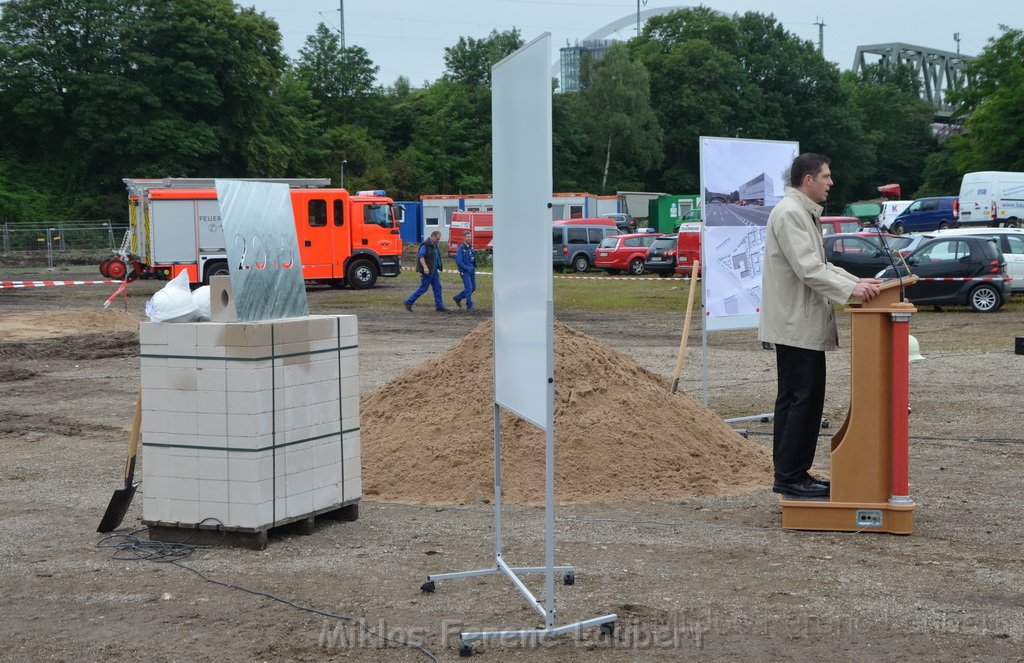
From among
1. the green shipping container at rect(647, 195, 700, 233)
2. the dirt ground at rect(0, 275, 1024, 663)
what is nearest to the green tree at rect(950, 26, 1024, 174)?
the green shipping container at rect(647, 195, 700, 233)

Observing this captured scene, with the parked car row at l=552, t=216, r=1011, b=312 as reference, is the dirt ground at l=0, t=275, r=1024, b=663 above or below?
below

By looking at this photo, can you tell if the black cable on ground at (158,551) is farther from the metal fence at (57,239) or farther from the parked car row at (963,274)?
the metal fence at (57,239)

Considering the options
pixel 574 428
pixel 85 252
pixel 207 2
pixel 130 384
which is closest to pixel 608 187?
pixel 207 2

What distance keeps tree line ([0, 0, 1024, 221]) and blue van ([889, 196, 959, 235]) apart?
1145 centimetres

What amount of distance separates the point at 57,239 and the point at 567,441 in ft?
156

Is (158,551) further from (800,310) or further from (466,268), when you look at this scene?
(466,268)

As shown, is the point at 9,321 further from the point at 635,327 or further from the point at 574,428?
the point at 574,428

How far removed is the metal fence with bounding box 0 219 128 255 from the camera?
51156 mm

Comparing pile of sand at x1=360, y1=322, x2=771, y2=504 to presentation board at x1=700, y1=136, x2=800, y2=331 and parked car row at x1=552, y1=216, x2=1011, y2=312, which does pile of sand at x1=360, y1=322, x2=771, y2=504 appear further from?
parked car row at x1=552, y1=216, x2=1011, y2=312

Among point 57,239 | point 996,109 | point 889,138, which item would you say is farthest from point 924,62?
point 57,239

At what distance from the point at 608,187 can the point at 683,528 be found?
89.1 metres

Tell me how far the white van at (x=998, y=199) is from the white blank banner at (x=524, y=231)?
50.9m

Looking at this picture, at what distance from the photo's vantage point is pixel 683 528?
287 inches

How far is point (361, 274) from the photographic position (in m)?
36.0
